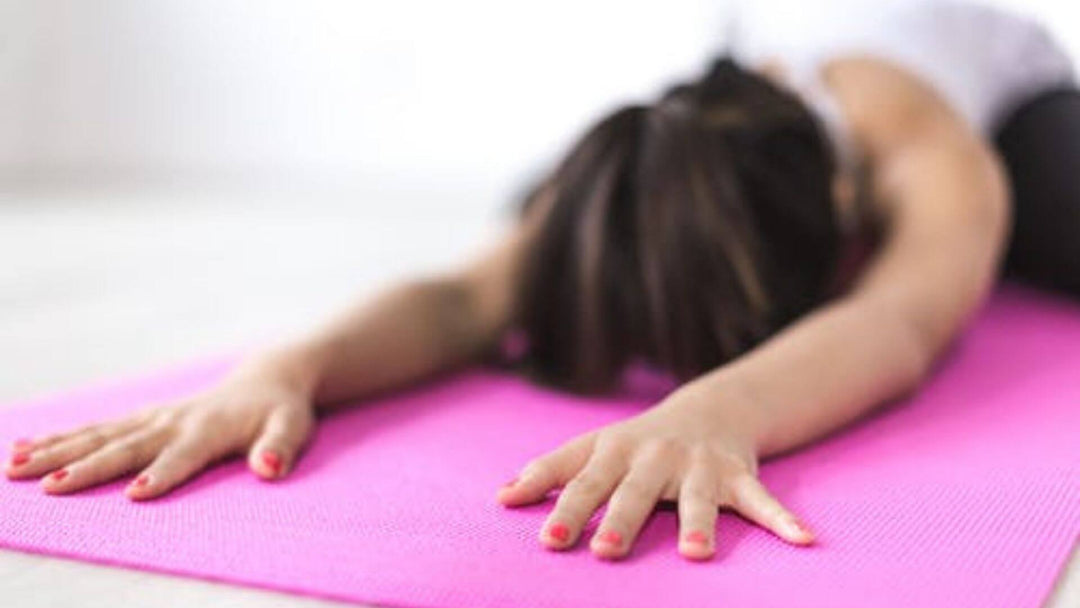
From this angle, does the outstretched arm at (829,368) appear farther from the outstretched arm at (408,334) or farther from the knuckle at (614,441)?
the outstretched arm at (408,334)

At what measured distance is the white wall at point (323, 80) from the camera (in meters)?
3.01

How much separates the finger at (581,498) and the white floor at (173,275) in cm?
14

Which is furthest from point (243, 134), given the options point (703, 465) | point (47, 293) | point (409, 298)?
point (703, 465)

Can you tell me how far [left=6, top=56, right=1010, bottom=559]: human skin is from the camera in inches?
32.7

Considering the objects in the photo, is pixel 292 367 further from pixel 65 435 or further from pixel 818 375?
pixel 818 375

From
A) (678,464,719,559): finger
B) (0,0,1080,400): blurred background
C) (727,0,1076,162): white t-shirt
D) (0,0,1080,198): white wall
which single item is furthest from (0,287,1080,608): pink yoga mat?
(0,0,1080,198): white wall

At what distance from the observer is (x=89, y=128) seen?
3424 mm

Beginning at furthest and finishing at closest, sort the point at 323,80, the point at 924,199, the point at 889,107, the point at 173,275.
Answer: the point at 323,80 → the point at 173,275 → the point at 889,107 → the point at 924,199

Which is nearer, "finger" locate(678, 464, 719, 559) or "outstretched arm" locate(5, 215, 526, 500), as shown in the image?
"finger" locate(678, 464, 719, 559)

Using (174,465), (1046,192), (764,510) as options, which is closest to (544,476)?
(764,510)

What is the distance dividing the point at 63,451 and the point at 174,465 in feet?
0.27

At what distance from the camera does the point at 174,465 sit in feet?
2.98

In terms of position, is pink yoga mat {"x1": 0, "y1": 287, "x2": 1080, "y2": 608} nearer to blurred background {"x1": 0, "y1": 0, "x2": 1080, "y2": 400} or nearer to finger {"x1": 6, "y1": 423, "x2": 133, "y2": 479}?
finger {"x1": 6, "y1": 423, "x2": 133, "y2": 479}

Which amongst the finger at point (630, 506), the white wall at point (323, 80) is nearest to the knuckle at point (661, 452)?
the finger at point (630, 506)
